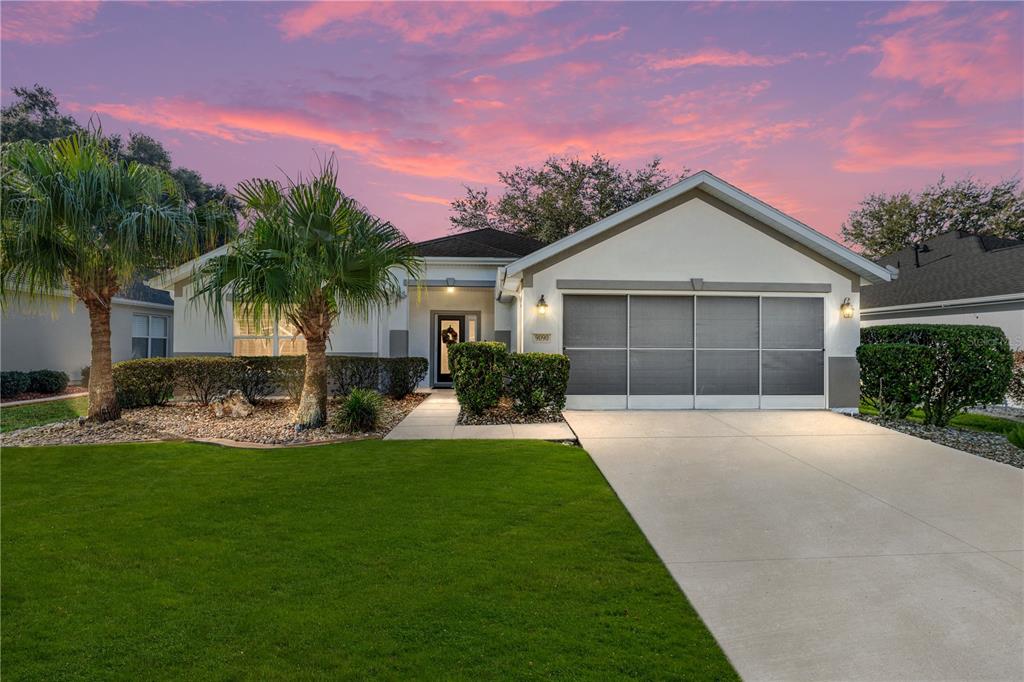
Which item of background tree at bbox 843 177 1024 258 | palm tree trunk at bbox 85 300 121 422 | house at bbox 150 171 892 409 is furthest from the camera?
background tree at bbox 843 177 1024 258

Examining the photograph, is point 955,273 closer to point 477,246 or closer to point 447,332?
point 477,246

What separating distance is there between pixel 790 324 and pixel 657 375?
9.99 feet

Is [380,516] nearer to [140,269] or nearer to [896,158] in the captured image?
[140,269]

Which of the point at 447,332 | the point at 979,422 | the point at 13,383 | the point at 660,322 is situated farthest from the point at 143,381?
the point at 979,422

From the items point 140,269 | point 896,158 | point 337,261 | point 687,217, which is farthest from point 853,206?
point 140,269

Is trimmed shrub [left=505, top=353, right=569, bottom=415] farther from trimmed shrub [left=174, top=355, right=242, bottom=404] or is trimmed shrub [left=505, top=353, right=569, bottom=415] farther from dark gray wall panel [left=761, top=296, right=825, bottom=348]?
trimmed shrub [left=174, top=355, right=242, bottom=404]

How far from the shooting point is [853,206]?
3394 cm

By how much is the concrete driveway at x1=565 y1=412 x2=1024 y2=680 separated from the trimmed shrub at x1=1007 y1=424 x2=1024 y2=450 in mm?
1060

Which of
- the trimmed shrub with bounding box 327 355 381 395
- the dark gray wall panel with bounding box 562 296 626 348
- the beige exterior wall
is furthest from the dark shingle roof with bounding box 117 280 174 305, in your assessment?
the dark gray wall panel with bounding box 562 296 626 348

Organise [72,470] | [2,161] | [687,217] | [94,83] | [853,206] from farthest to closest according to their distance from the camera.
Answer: [853,206] < [94,83] < [687,217] < [2,161] < [72,470]

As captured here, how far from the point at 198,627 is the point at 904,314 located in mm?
20839

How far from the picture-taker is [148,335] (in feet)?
59.4

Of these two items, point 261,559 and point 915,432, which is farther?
point 915,432

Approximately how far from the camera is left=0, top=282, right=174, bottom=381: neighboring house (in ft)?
45.1
